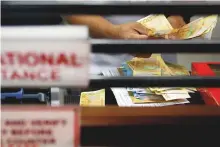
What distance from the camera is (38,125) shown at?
24.2 inches

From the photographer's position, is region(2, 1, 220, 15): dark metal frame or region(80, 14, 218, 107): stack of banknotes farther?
region(80, 14, 218, 107): stack of banknotes

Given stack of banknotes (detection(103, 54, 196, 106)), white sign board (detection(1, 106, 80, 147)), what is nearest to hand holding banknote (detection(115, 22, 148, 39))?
stack of banknotes (detection(103, 54, 196, 106))

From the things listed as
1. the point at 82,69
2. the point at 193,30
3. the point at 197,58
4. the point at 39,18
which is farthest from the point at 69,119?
the point at 197,58

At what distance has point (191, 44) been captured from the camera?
2.18 ft

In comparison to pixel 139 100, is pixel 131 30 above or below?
above

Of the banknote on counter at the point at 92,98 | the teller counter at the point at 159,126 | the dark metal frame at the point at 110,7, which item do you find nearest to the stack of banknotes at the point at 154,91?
the banknote on counter at the point at 92,98

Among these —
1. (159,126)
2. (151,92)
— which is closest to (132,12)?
(159,126)

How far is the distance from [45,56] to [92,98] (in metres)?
0.85

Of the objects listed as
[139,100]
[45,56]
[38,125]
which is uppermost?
[45,56]

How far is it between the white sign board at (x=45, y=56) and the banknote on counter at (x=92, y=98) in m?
0.77

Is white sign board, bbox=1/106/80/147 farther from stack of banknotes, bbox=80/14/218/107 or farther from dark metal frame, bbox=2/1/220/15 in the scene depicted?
stack of banknotes, bbox=80/14/218/107

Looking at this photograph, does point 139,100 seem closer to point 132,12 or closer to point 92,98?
point 92,98

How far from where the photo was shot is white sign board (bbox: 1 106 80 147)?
2.01ft

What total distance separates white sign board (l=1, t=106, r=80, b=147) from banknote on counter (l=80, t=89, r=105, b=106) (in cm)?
73
